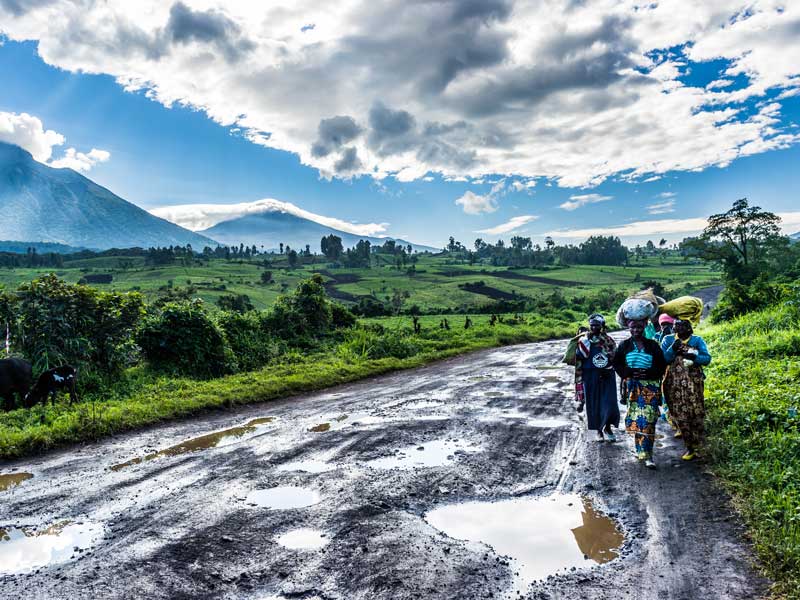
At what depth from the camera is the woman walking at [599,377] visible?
736 centimetres

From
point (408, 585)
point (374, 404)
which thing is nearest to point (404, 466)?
point (408, 585)

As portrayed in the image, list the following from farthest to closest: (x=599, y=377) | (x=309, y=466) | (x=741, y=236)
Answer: (x=741, y=236) < (x=599, y=377) < (x=309, y=466)

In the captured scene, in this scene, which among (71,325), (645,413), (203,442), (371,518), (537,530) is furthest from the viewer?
(71,325)

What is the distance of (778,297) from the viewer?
18547 mm

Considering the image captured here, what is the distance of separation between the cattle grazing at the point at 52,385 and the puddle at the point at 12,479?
401cm

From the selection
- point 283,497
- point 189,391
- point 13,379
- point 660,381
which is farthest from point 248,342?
point 660,381

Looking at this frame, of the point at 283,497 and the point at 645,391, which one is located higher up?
the point at 645,391

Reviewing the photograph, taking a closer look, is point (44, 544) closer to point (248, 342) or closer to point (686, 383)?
point (686, 383)

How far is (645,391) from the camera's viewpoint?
20.6 feet

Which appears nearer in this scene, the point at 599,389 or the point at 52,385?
the point at 599,389

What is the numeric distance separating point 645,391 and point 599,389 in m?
1.27

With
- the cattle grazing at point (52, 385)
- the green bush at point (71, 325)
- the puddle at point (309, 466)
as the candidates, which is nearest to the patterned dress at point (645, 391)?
the puddle at point (309, 466)

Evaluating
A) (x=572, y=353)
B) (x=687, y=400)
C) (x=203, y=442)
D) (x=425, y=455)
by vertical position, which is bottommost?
(x=203, y=442)

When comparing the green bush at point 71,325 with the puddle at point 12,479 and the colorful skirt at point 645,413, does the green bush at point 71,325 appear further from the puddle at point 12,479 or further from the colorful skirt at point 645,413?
the colorful skirt at point 645,413
